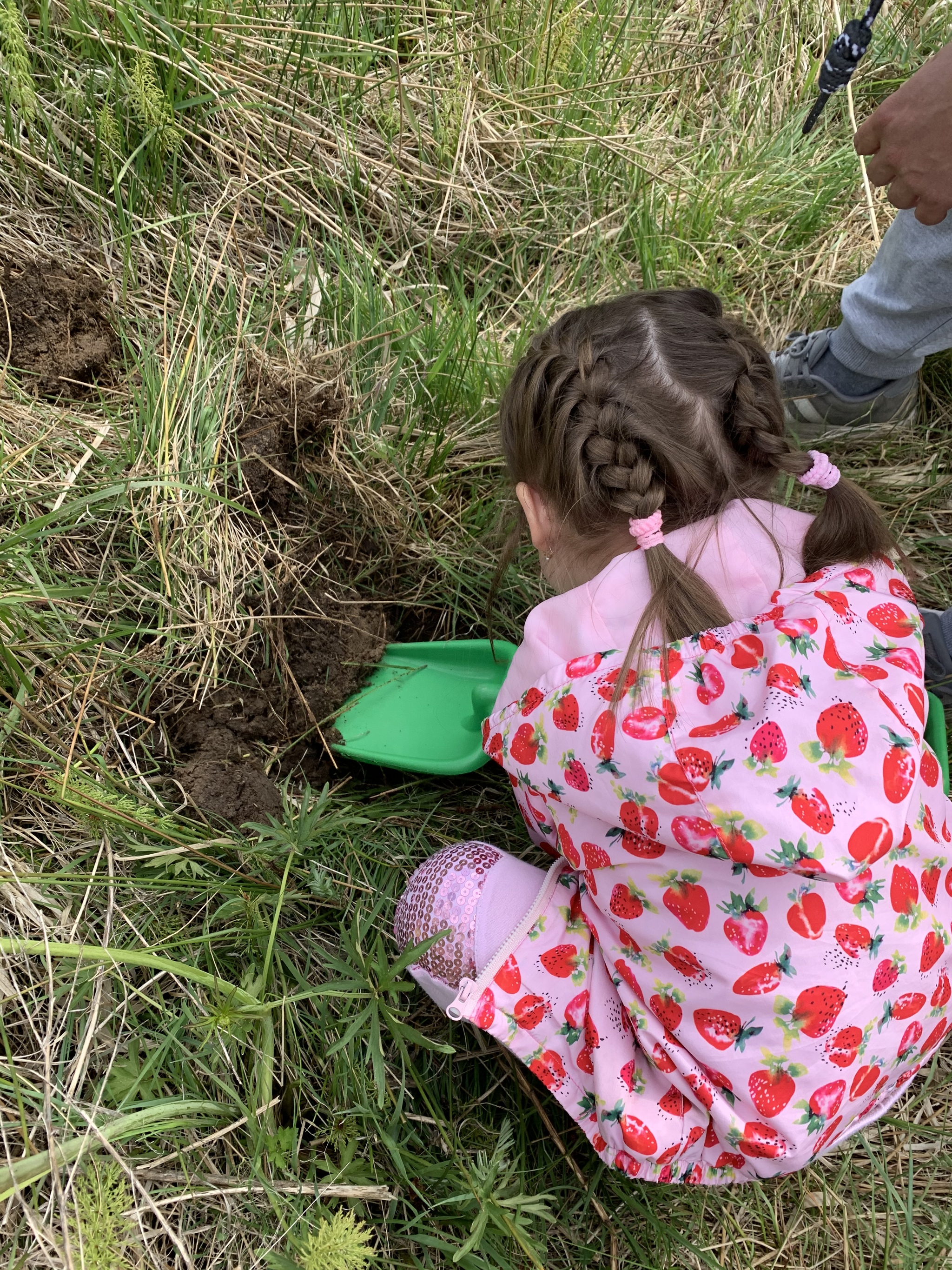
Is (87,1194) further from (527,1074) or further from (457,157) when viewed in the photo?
(457,157)

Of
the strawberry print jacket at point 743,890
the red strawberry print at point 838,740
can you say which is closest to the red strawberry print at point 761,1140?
the strawberry print jacket at point 743,890

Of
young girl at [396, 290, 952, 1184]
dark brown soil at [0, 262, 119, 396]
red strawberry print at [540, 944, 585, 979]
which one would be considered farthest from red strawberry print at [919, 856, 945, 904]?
dark brown soil at [0, 262, 119, 396]

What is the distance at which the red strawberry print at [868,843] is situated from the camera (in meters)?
0.86

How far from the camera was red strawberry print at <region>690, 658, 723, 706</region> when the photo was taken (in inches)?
37.9

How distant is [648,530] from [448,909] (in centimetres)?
55

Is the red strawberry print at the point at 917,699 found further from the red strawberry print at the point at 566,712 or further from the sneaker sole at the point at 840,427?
the sneaker sole at the point at 840,427

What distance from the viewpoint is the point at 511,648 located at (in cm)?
145

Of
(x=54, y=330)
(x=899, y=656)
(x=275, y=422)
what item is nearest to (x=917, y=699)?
(x=899, y=656)

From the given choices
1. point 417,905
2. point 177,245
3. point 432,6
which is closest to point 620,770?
point 417,905

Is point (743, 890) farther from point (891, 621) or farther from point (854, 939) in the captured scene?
point (891, 621)

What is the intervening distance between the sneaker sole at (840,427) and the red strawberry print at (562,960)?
1.06m

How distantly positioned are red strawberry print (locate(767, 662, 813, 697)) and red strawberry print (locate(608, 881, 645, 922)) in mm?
291

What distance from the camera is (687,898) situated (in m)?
0.98

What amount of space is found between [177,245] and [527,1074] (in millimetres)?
1355
